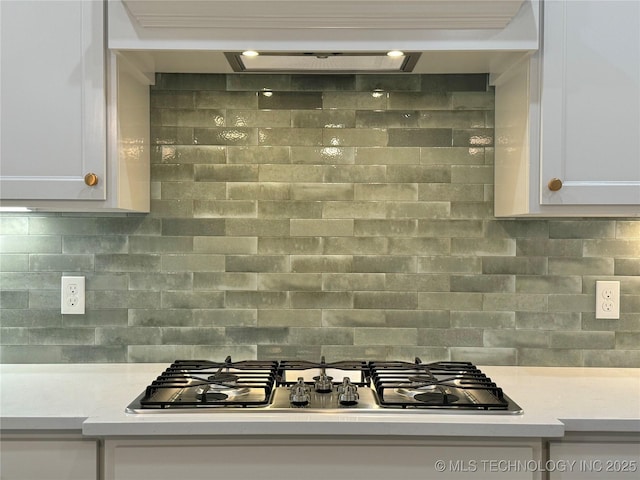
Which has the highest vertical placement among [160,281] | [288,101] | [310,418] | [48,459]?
[288,101]

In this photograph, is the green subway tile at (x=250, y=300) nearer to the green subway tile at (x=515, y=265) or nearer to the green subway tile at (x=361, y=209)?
the green subway tile at (x=361, y=209)

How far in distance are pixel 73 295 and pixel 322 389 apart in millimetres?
982

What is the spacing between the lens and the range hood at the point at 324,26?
1.60 meters

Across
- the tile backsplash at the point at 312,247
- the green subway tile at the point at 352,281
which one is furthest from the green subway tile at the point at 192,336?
the green subway tile at the point at 352,281

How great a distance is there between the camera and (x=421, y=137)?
81.1 inches

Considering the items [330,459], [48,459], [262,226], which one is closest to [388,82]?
[262,226]

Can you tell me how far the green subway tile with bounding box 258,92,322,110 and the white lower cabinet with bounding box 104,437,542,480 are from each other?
1.13m

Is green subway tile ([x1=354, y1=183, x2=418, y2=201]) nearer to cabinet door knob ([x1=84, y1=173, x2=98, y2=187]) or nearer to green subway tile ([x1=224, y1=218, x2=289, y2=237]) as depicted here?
green subway tile ([x1=224, y1=218, x2=289, y2=237])

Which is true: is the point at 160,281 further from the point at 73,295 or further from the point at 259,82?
the point at 259,82

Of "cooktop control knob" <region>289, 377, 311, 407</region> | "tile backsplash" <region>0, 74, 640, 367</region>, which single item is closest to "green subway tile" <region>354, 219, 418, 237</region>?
"tile backsplash" <region>0, 74, 640, 367</region>

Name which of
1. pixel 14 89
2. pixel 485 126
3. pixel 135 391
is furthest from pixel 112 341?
pixel 485 126

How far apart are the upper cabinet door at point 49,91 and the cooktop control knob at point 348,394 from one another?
3.00 feet

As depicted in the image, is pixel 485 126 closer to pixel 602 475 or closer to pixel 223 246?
pixel 223 246

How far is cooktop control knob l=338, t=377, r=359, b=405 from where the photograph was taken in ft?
5.02
